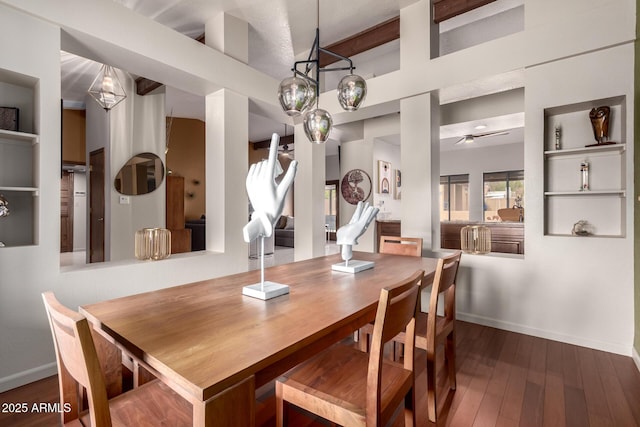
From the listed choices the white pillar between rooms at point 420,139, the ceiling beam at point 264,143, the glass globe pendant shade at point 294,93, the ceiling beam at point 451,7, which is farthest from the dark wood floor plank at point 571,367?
the ceiling beam at point 264,143

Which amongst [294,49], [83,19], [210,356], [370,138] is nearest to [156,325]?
[210,356]

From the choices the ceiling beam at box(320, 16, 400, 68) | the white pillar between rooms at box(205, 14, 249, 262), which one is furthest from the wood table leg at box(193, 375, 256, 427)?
the ceiling beam at box(320, 16, 400, 68)

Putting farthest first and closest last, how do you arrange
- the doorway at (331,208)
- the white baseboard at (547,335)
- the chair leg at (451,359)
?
the doorway at (331,208) < the white baseboard at (547,335) < the chair leg at (451,359)

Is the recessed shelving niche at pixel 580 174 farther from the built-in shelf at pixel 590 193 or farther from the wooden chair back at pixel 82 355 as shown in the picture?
the wooden chair back at pixel 82 355

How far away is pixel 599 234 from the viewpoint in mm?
2607

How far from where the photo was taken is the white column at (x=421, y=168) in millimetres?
3223

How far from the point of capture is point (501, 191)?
838cm

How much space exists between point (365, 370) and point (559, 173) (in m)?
2.67

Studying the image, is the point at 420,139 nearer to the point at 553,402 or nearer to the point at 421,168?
the point at 421,168

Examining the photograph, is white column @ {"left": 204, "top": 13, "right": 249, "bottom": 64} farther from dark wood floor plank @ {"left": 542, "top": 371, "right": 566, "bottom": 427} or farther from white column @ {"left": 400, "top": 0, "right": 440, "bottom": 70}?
dark wood floor plank @ {"left": 542, "top": 371, "right": 566, "bottom": 427}

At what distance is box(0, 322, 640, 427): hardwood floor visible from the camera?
162cm

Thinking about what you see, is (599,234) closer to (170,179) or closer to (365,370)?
(365,370)

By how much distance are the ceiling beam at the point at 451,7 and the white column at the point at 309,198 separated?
6.59 ft

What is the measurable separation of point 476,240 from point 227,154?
2675 millimetres
